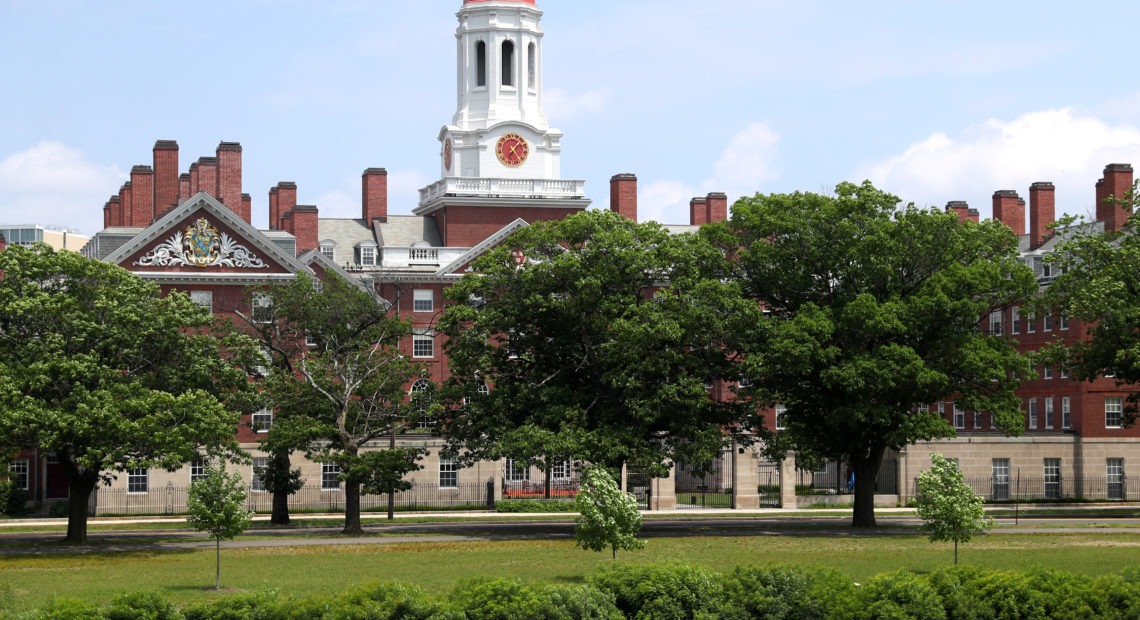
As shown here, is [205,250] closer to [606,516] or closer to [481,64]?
[481,64]

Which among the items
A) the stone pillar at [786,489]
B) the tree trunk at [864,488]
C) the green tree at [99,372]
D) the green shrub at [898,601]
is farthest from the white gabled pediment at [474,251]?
the green shrub at [898,601]

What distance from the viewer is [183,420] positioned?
47.9 meters

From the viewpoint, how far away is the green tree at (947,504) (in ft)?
129

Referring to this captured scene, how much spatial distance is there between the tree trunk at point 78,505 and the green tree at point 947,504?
24.5 meters

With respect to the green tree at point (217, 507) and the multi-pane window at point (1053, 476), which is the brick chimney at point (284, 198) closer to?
the multi-pane window at point (1053, 476)

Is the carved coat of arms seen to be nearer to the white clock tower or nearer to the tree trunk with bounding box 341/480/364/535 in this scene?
the white clock tower

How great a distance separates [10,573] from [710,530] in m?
22.7

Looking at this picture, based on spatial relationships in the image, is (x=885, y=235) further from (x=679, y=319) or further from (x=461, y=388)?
(x=461, y=388)

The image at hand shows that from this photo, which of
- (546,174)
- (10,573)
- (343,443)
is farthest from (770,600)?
(546,174)

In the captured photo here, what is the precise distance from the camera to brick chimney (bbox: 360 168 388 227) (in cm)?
10000

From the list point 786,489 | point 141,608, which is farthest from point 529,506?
point 141,608

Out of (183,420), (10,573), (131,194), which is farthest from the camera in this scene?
(131,194)

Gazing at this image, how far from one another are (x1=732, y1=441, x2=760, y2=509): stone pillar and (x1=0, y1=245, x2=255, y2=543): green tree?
86.6 feet

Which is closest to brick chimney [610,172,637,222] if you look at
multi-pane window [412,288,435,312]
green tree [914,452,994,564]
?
multi-pane window [412,288,435,312]
